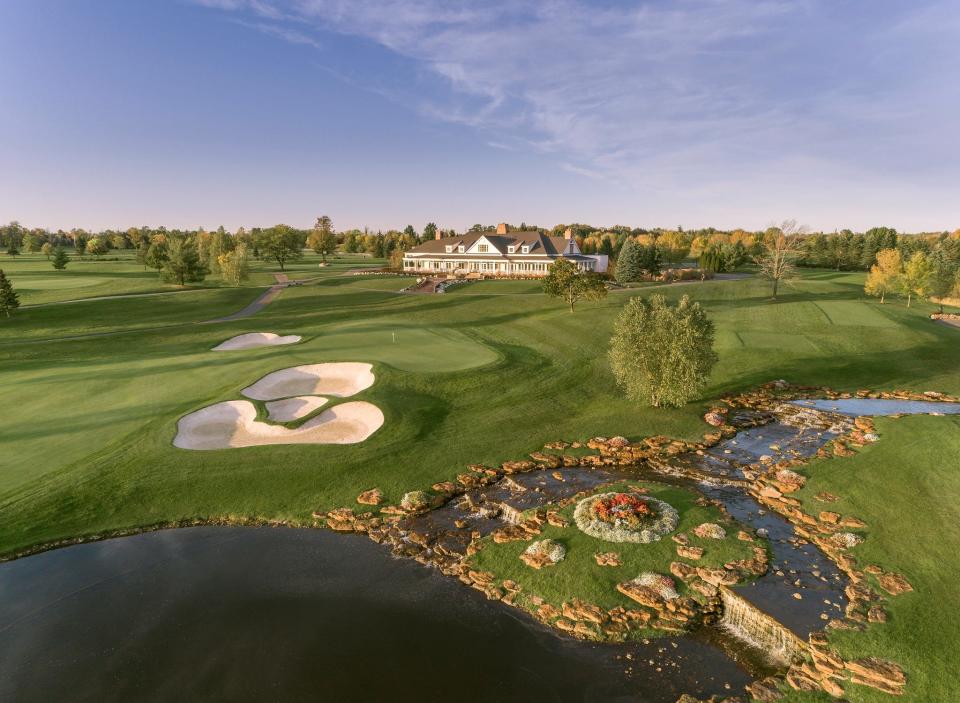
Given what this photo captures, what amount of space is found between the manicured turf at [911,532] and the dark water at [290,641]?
4203 mm

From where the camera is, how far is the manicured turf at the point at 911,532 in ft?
40.7

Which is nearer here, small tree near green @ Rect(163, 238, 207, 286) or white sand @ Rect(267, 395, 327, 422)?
white sand @ Rect(267, 395, 327, 422)

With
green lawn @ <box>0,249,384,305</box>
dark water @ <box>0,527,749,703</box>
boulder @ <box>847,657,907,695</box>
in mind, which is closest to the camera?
boulder @ <box>847,657,907,695</box>

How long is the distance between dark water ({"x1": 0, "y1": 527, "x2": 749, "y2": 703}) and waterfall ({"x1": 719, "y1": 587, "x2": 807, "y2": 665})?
4.00ft

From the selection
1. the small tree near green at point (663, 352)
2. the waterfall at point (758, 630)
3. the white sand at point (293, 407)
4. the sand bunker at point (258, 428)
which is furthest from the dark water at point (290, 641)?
the small tree near green at point (663, 352)

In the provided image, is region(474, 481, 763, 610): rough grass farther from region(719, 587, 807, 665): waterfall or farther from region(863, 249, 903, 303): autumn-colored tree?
region(863, 249, 903, 303): autumn-colored tree

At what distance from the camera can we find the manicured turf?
40.7ft

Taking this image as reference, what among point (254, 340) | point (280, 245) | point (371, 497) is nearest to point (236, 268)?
point (280, 245)

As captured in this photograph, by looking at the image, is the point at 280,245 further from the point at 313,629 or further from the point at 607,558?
the point at 607,558

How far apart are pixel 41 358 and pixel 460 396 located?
121ft

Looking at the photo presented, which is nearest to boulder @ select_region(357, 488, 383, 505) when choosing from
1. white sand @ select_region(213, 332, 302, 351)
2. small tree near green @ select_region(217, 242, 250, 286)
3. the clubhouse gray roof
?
white sand @ select_region(213, 332, 302, 351)

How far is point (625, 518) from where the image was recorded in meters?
18.2

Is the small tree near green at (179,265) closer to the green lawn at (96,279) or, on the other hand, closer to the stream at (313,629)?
the green lawn at (96,279)

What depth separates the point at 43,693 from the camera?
12.2 meters
